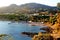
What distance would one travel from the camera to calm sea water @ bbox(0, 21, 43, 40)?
3.07 m

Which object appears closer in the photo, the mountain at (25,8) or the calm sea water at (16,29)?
the calm sea water at (16,29)

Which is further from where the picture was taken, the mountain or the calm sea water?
the mountain

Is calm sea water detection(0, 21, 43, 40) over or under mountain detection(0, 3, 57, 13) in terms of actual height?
under

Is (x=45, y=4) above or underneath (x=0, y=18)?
above

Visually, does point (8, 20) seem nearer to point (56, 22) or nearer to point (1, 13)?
point (1, 13)

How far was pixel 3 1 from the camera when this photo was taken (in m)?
3.22

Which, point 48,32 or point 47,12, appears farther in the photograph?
point 47,12

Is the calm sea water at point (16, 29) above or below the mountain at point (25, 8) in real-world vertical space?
below

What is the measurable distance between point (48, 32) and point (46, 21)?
0.26m

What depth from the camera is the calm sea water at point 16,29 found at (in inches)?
121

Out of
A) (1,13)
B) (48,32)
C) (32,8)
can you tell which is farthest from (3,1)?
(48,32)

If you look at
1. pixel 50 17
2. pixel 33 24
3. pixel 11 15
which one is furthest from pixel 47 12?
pixel 11 15

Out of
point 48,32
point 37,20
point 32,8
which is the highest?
point 32,8

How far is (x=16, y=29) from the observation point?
10.3 feet
